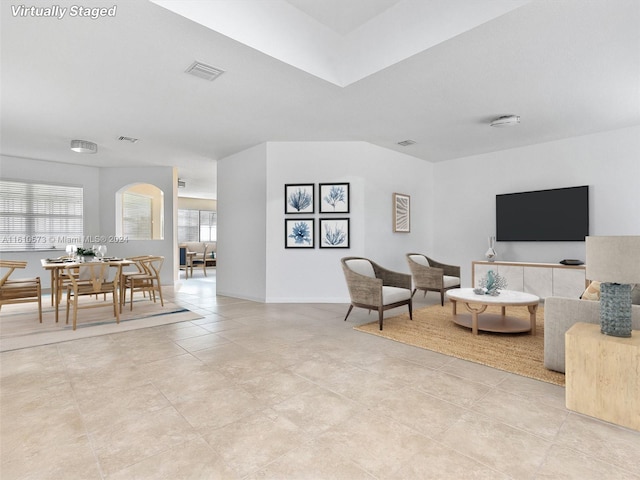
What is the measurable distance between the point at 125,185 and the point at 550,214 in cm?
875

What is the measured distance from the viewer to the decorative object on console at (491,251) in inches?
242

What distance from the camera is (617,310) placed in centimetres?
208

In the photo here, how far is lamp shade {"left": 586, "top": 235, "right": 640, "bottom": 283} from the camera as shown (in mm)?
1928

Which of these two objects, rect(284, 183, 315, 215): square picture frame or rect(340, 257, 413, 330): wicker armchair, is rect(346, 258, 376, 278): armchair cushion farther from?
rect(284, 183, 315, 215): square picture frame

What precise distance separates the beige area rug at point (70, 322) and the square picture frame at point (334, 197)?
105 inches

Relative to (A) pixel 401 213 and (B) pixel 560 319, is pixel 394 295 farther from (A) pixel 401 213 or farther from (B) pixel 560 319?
(A) pixel 401 213

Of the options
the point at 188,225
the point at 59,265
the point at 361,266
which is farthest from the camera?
the point at 188,225

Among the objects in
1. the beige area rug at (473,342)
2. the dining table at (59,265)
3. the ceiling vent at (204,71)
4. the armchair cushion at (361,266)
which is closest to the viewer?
the beige area rug at (473,342)

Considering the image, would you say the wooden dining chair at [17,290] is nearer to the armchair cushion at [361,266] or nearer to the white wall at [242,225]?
the white wall at [242,225]

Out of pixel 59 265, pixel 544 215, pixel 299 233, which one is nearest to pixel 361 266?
pixel 299 233

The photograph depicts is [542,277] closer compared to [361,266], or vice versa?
[361,266]

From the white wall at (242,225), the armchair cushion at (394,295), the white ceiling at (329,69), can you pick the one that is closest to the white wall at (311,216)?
the white wall at (242,225)

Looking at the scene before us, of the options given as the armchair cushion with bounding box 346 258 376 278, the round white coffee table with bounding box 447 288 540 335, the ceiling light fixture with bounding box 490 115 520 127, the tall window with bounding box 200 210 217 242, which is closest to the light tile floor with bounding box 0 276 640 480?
the round white coffee table with bounding box 447 288 540 335

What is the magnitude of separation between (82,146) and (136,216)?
323 cm
